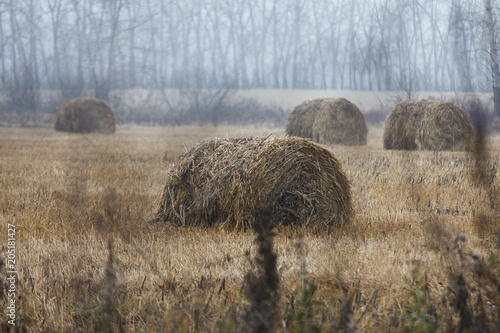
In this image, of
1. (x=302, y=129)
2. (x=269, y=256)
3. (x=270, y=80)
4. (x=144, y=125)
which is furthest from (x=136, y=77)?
(x=269, y=256)

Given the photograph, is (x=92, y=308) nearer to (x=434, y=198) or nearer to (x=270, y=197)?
(x=270, y=197)

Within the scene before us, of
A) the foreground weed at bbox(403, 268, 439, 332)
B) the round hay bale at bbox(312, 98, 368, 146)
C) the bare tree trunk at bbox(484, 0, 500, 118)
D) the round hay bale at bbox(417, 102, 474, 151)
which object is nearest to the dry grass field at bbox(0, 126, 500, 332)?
the foreground weed at bbox(403, 268, 439, 332)

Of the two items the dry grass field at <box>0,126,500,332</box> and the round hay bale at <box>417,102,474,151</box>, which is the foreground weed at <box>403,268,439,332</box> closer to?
the dry grass field at <box>0,126,500,332</box>

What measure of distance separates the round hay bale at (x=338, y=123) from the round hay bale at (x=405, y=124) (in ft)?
5.76

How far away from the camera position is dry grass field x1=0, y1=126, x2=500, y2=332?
233 centimetres

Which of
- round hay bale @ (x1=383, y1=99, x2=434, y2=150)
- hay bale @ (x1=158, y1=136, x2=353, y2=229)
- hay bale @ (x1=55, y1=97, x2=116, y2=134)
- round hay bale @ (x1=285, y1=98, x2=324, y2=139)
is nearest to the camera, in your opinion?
hay bale @ (x1=158, y1=136, x2=353, y2=229)

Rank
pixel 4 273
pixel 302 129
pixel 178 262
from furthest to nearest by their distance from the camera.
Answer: pixel 302 129 < pixel 178 262 < pixel 4 273

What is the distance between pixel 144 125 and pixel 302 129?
16.1m

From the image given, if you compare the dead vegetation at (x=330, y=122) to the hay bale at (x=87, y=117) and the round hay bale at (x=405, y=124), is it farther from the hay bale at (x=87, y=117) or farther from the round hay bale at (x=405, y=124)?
the hay bale at (x=87, y=117)

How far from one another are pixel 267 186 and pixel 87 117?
17667 mm

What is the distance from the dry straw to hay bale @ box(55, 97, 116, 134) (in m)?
12.7

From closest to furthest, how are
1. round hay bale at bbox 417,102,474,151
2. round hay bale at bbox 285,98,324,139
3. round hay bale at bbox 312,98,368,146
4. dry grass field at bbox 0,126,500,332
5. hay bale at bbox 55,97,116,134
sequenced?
dry grass field at bbox 0,126,500,332, round hay bale at bbox 417,102,474,151, round hay bale at bbox 312,98,368,146, round hay bale at bbox 285,98,324,139, hay bale at bbox 55,97,116,134

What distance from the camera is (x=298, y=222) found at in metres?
4.70

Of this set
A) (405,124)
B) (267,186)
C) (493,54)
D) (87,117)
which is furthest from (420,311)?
(493,54)
